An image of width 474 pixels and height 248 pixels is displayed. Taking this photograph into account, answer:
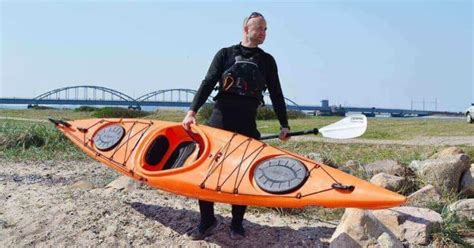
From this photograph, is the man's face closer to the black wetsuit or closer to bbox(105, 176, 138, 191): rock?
the black wetsuit

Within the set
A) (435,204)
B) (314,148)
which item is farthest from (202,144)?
(314,148)

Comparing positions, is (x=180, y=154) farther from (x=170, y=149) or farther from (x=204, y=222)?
(x=204, y=222)

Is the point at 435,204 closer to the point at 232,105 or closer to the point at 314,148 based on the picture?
the point at 232,105

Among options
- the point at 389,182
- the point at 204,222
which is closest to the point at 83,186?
the point at 204,222

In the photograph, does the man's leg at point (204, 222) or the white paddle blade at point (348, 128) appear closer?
the man's leg at point (204, 222)

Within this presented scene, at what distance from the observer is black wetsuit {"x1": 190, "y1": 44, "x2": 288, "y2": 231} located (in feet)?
12.8

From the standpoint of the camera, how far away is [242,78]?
3.80 meters

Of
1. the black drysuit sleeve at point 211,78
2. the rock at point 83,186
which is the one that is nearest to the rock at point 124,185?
the rock at point 83,186

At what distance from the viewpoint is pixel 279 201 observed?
3424mm

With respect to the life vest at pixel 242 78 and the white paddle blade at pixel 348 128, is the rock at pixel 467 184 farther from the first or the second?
the life vest at pixel 242 78

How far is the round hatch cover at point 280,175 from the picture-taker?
347cm

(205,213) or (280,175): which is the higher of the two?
(280,175)

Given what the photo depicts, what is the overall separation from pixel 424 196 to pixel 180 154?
88.8 inches

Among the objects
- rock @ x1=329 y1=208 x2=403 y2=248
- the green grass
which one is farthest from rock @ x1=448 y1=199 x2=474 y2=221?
the green grass
